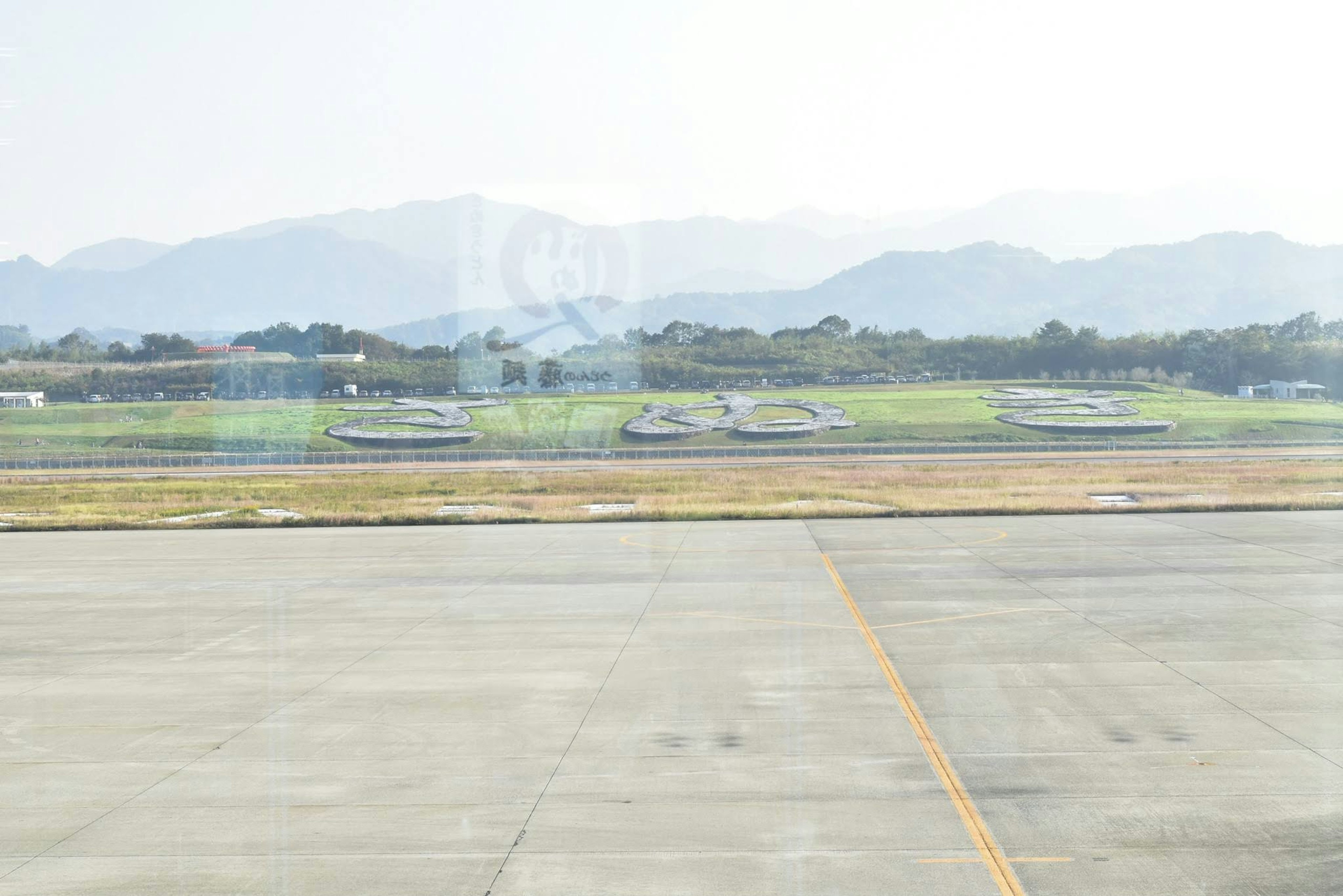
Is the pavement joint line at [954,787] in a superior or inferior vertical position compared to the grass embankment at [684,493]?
superior

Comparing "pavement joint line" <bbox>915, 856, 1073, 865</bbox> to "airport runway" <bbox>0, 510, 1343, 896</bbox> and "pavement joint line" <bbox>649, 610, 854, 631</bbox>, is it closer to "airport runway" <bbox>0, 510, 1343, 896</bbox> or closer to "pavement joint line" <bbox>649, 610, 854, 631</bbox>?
"airport runway" <bbox>0, 510, 1343, 896</bbox>

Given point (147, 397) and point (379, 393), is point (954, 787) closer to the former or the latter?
point (379, 393)

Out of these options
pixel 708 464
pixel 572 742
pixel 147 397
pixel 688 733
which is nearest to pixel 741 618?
pixel 688 733

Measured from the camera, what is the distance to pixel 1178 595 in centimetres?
1966

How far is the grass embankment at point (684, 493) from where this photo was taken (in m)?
36.9

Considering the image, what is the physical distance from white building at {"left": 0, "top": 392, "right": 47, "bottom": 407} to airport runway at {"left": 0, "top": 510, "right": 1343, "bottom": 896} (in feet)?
376

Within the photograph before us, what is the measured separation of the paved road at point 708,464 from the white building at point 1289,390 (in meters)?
52.7

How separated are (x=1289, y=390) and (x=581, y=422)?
84.7 meters

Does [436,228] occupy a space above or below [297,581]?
above

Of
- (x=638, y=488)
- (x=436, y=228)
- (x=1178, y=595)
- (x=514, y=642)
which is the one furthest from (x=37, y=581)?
(x=436, y=228)

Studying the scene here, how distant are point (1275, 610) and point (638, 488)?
3408cm

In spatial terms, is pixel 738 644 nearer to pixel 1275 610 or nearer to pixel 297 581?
pixel 1275 610

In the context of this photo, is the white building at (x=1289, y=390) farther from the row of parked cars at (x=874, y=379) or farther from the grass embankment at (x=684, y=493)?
the grass embankment at (x=684, y=493)

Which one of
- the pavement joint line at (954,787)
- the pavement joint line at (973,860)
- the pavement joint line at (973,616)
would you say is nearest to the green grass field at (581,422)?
the pavement joint line at (973,616)
